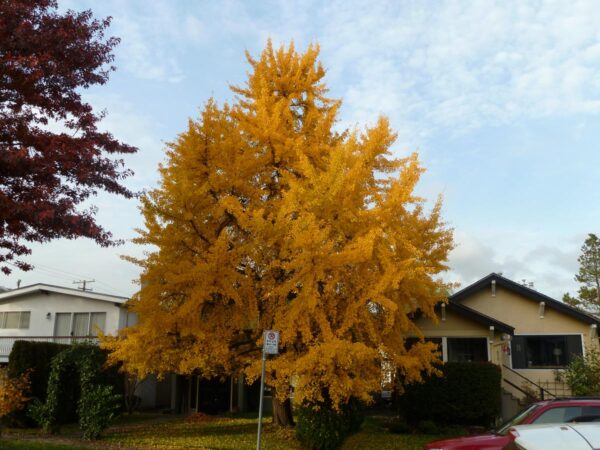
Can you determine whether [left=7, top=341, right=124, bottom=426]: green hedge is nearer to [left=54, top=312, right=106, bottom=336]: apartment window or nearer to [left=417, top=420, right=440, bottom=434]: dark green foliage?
[left=54, top=312, right=106, bottom=336]: apartment window

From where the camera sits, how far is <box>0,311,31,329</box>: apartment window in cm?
2734

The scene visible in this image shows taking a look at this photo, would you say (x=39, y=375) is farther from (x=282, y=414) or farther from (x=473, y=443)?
(x=473, y=443)

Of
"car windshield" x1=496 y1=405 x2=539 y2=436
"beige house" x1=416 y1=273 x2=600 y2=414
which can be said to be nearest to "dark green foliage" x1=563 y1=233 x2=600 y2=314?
"beige house" x1=416 y1=273 x2=600 y2=414

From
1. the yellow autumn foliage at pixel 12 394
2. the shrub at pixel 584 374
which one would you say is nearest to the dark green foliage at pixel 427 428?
the shrub at pixel 584 374

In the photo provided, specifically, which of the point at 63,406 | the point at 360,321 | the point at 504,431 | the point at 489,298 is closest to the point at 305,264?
the point at 360,321

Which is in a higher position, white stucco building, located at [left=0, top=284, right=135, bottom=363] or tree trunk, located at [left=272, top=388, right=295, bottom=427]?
white stucco building, located at [left=0, top=284, right=135, bottom=363]

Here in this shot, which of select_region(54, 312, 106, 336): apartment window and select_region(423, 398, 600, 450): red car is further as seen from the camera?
select_region(54, 312, 106, 336): apartment window

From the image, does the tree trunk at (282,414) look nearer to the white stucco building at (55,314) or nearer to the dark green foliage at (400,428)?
the dark green foliage at (400,428)

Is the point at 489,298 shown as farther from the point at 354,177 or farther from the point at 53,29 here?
the point at 53,29

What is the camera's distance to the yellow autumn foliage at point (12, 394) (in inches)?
595

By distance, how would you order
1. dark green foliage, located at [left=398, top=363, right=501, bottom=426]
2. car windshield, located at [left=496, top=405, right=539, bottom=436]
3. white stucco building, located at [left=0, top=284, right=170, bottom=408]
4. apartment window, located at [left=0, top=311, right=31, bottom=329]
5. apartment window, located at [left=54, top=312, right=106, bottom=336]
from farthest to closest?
apartment window, located at [left=0, top=311, right=31, bottom=329]
apartment window, located at [left=54, top=312, right=106, bottom=336]
white stucco building, located at [left=0, top=284, right=170, bottom=408]
dark green foliage, located at [left=398, top=363, right=501, bottom=426]
car windshield, located at [left=496, top=405, right=539, bottom=436]

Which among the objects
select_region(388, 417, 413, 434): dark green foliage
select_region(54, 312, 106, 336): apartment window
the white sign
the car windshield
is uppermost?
select_region(54, 312, 106, 336): apartment window

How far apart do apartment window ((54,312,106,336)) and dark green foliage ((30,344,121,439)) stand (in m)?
7.64

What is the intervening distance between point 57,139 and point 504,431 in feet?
31.4
